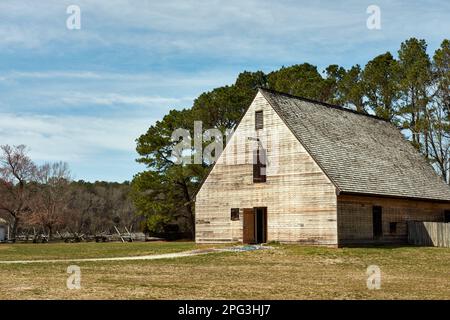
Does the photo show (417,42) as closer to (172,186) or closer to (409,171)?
(409,171)

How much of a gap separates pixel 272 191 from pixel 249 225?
9.37 ft

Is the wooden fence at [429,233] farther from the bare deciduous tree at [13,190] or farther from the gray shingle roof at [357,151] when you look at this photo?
the bare deciduous tree at [13,190]

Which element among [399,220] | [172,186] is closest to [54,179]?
[172,186]

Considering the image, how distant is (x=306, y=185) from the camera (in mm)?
32219

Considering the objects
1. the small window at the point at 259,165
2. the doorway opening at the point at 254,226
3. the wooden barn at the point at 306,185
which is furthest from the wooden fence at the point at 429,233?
the small window at the point at 259,165

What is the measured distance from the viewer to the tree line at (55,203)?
226 ft

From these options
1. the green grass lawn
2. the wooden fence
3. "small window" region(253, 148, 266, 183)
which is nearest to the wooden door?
the wooden fence

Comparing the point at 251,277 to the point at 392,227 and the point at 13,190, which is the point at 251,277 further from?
the point at 13,190

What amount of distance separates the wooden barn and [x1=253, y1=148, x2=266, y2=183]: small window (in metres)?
0.06

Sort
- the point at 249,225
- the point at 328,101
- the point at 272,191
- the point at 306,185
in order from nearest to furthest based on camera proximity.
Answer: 1. the point at 306,185
2. the point at 272,191
3. the point at 249,225
4. the point at 328,101

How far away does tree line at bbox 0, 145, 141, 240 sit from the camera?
226ft

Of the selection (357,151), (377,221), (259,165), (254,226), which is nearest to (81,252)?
(254,226)

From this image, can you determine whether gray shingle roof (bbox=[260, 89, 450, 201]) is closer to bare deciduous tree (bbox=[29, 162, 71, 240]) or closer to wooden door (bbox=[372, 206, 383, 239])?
wooden door (bbox=[372, 206, 383, 239])
